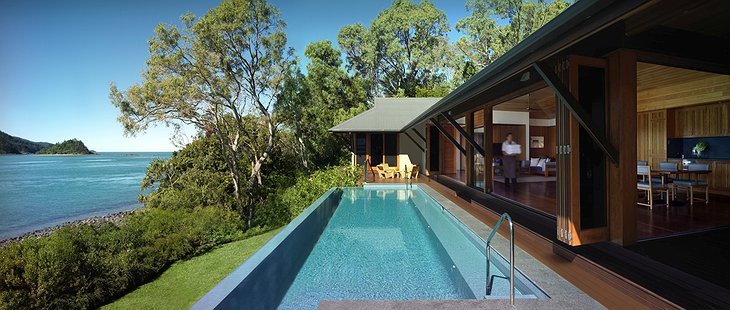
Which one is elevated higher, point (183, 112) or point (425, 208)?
point (183, 112)

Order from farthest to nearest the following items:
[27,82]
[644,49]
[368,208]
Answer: [27,82]
[368,208]
[644,49]

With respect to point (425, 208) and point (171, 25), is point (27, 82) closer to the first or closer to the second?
point (171, 25)

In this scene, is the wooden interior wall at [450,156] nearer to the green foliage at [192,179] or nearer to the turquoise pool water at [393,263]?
the turquoise pool water at [393,263]

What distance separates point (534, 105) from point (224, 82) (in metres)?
13.4

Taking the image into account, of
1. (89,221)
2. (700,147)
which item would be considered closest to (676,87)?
(700,147)

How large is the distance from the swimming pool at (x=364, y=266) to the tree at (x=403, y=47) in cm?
2317

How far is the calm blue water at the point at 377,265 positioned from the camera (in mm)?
3795

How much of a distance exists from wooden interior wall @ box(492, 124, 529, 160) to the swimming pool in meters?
7.48

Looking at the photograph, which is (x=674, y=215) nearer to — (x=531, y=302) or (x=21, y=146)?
(x=531, y=302)

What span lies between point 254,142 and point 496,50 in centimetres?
2068

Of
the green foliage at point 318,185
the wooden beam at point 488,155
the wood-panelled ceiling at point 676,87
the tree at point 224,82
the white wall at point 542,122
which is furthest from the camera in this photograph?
the tree at point 224,82

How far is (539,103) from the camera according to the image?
1004 cm

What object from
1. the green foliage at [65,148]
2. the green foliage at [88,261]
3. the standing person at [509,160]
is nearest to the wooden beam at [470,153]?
the standing person at [509,160]

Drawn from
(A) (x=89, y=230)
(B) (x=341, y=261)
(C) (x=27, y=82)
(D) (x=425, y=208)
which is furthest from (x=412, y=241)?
(C) (x=27, y=82)
